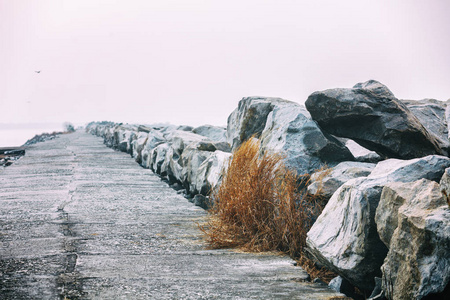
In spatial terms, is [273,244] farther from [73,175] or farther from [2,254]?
[73,175]

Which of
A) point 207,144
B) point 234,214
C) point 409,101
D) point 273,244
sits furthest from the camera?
point 207,144

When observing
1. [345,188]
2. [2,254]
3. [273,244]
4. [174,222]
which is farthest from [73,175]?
[345,188]

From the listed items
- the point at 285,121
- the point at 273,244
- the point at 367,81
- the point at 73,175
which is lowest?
the point at 73,175

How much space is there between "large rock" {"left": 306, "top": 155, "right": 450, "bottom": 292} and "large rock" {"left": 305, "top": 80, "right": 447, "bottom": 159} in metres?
1.00

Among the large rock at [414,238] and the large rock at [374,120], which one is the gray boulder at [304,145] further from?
the large rock at [414,238]

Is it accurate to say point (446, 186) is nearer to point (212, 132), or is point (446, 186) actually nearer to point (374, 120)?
point (374, 120)

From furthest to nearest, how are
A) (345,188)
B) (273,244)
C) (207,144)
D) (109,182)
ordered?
1. (109,182)
2. (207,144)
3. (273,244)
4. (345,188)

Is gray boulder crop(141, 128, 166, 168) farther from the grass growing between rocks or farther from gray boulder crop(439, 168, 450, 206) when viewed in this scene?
gray boulder crop(439, 168, 450, 206)

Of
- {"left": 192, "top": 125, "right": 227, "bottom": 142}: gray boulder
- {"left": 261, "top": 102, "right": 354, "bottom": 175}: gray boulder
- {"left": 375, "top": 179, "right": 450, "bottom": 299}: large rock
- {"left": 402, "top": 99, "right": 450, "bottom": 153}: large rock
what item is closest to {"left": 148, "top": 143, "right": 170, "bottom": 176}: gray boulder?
{"left": 192, "top": 125, "right": 227, "bottom": 142}: gray boulder

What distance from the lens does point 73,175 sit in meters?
8.87

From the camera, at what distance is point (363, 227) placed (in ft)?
8.85

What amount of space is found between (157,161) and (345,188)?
6.71m

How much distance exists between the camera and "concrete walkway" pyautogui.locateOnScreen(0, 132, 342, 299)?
9.06 feet

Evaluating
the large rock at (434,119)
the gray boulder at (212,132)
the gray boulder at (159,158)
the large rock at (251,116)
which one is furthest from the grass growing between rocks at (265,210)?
the gray boulder at (212,132)
